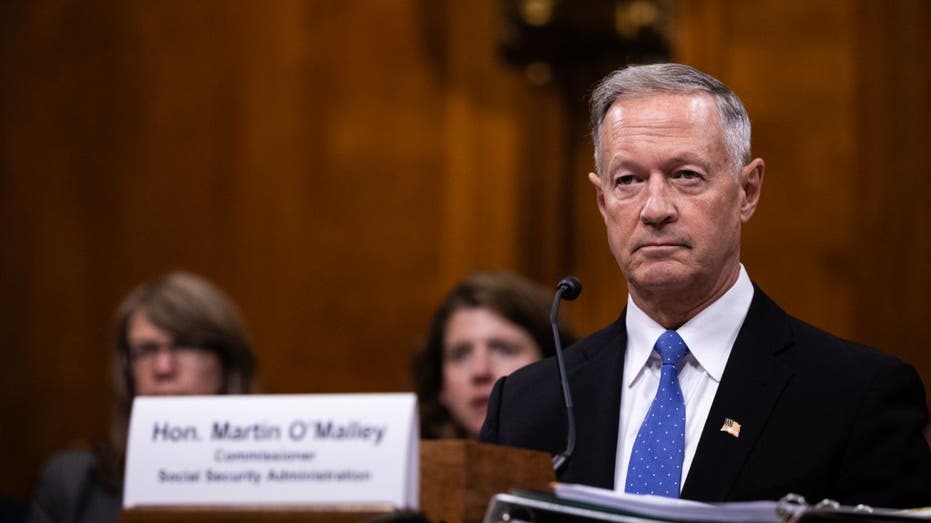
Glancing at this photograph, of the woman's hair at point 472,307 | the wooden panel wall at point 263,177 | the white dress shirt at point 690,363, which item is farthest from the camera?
the wooden panel wall at point 263,177

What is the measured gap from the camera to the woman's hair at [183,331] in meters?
4.62

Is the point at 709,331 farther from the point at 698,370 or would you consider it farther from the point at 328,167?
the point at 328,167

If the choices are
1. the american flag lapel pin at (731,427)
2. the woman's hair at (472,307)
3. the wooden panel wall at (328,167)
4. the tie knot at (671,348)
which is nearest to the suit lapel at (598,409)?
the tie knot at (671,348)

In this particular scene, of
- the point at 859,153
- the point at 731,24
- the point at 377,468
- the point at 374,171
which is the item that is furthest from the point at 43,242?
the point at 377,468

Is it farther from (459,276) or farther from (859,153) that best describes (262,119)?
(859,153)

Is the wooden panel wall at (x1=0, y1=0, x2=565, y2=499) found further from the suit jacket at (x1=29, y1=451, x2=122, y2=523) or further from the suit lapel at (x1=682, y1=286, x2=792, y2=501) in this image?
the suit lapel at (x1=682, y1=286, x2=792, y2=501)

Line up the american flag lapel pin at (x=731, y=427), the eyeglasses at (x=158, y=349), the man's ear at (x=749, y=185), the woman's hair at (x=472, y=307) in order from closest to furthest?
1. the american flag lapel pin at (x=731, y=427)
2. the man's ear at (x=749, y=185)
3. the woman's hair at (x=472, y=307)
4. the eyeglasses at (x=158, y=349)

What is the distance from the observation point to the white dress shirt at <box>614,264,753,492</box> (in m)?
2.64

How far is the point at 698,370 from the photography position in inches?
106

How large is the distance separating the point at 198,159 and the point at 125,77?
484 millimetres

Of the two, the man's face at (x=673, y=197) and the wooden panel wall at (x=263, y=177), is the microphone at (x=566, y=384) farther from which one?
the wooden panel wall at (x=263, y=177)

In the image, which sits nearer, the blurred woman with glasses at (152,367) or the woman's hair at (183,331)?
the blurred woman with glasses at (152,367)

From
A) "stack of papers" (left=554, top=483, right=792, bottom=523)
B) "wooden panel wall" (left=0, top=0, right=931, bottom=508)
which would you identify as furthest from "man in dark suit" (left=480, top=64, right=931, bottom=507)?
"wooden panel wall" (left=0, top=0, right=931, bottom=508)

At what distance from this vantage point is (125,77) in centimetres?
600
